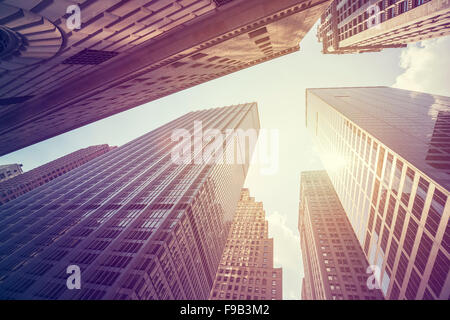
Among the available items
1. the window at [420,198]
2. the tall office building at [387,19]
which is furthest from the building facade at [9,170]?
the tall office building at [387,19]

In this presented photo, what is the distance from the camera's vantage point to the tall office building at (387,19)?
25594 millimetres

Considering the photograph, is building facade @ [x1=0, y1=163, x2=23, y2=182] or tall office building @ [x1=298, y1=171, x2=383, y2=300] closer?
tall office building @ [x1=298, y1=171, x2=383, y2=300]

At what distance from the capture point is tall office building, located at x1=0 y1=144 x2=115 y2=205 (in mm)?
89750

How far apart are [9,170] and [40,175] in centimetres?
2233

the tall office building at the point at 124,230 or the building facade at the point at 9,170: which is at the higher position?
the building facade at the point at 9,170

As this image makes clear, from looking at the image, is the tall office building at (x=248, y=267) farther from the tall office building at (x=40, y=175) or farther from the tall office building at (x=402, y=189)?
the tall office building at (x=40, y=175)

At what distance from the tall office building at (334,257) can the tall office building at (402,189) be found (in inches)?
803

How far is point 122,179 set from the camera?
78375 mm

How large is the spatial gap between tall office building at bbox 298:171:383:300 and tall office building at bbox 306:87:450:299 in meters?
20.4

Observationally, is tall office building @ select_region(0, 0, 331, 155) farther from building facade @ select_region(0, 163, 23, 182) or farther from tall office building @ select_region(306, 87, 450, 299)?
building facade @ select_region(0, 163, 23, 182)

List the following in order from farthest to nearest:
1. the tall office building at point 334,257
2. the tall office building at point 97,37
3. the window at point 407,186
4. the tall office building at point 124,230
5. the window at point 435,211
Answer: the tall office building at point 334,257
the tall office building at point 124,230
the window at point 407,186
the window at point 435,211
the tall office building at point 97,37

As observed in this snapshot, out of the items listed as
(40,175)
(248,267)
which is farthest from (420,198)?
(40,175)

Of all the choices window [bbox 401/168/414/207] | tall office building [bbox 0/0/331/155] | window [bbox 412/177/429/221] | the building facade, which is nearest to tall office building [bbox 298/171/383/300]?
window [bbox 401/168/414/207]

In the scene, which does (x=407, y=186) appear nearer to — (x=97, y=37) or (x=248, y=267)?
(x=97, y=37)
